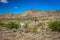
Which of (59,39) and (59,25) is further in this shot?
(59,25)

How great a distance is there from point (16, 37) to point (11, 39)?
0.86 m

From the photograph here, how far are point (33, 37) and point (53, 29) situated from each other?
25.0 ft

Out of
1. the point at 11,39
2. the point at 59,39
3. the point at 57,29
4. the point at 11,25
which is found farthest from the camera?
the point at 11,25

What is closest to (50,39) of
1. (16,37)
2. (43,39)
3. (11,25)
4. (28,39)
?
(43,39)

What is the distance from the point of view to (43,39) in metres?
18.7

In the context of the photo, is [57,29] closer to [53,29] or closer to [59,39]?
[53,29]

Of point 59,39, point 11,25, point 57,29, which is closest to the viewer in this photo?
point 59,39

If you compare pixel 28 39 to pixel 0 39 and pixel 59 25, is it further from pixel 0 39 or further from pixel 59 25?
pixel 59 25

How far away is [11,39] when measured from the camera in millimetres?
18312

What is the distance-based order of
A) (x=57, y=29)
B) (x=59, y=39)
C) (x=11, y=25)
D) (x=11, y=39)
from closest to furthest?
(x=11, y=39), (x=59, y=39), (x=57, y=29), (x=11, y=25)

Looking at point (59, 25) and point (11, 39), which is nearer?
point (11, 39)

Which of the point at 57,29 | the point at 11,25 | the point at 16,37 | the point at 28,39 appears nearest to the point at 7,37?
the point at 16,37

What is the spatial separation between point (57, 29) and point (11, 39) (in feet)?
29.9

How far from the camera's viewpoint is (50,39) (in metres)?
19.0
